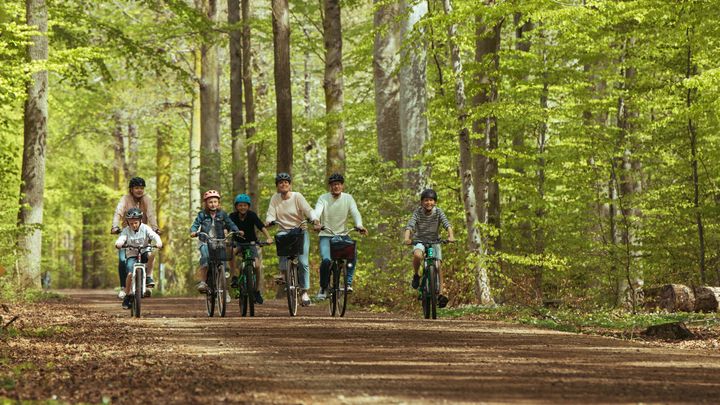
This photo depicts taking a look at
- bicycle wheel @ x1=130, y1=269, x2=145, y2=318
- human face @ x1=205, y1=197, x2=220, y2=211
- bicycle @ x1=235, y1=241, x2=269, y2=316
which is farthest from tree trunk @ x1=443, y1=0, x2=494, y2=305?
bicycle wheel @ x1=130, y1=269, x2=145, y2=318

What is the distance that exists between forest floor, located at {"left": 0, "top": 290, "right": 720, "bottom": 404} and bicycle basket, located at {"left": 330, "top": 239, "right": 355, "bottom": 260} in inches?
106

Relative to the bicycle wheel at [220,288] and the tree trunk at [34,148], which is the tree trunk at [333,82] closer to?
the tree trunk at [34,148]

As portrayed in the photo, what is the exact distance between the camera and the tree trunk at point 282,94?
25625mm

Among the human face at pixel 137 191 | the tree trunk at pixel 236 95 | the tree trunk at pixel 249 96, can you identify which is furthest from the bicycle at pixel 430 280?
the tree trunk at pixel 236 95

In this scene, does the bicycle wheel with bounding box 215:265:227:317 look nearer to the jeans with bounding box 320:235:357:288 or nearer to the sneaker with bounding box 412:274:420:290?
the jeans with bounding box 320:235:357:288

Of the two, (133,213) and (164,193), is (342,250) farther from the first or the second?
(164,193)

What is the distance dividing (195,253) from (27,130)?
1563 centimetres

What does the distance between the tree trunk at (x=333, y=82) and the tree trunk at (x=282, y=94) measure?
38.1 inches

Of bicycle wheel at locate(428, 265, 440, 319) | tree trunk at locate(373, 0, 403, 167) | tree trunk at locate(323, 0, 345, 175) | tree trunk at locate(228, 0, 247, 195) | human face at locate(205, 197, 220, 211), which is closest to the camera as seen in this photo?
bicycle wheel at locate(428, 265, 440, 319)

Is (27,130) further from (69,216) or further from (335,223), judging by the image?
(69,216)

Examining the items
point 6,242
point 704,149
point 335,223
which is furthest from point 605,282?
point 6,242

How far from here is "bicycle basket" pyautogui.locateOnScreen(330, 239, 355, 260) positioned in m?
16.5

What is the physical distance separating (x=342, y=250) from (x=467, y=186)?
3992mm

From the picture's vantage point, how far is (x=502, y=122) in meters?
26.2
